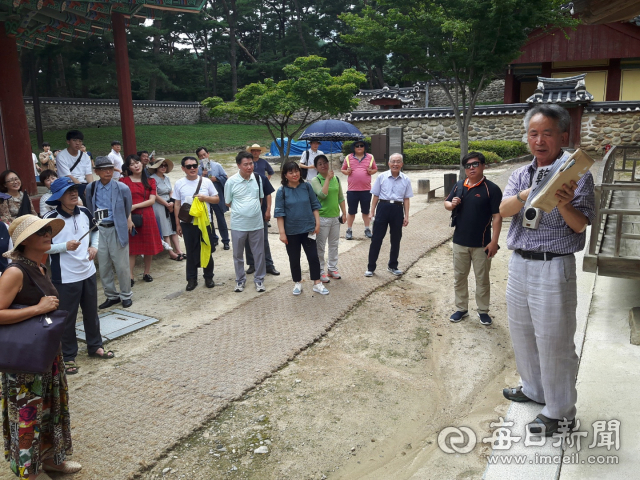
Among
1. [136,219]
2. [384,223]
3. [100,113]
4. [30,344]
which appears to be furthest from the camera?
[100,113]

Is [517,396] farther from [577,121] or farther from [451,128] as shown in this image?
[451,128]

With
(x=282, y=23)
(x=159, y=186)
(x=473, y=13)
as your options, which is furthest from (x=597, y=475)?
(x=282, y=23)

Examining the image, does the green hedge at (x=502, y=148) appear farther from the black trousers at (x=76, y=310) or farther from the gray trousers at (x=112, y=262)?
the black trousers at (x=76, y=310)

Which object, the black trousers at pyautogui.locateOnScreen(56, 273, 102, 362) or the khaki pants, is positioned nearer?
the black trousers at pyautogui.locateOnScreen(56, 273, 102, 362)

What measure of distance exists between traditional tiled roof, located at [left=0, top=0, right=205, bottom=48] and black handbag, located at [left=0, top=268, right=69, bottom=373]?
232 inches

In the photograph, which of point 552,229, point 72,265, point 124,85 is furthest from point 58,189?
point 124,85

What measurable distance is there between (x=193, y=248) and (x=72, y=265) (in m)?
2.37

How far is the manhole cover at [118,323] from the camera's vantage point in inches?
221

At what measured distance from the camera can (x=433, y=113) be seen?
22.7 meters

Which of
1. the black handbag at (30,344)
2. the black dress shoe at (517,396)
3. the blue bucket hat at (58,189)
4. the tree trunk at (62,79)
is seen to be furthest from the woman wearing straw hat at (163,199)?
the tree trunk at (62,79)

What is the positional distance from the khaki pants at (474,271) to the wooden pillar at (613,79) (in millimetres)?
22555

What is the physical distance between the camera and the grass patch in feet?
85.0

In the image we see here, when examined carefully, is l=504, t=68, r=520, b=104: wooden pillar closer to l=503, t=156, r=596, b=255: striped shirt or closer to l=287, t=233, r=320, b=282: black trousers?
l=287, t=233, r=320, b=282: black trousers

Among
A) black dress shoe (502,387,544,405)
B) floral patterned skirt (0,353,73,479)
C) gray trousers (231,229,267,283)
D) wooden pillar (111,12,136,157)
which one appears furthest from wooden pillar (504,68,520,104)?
floral patterned skirt (0,353,73,479)
